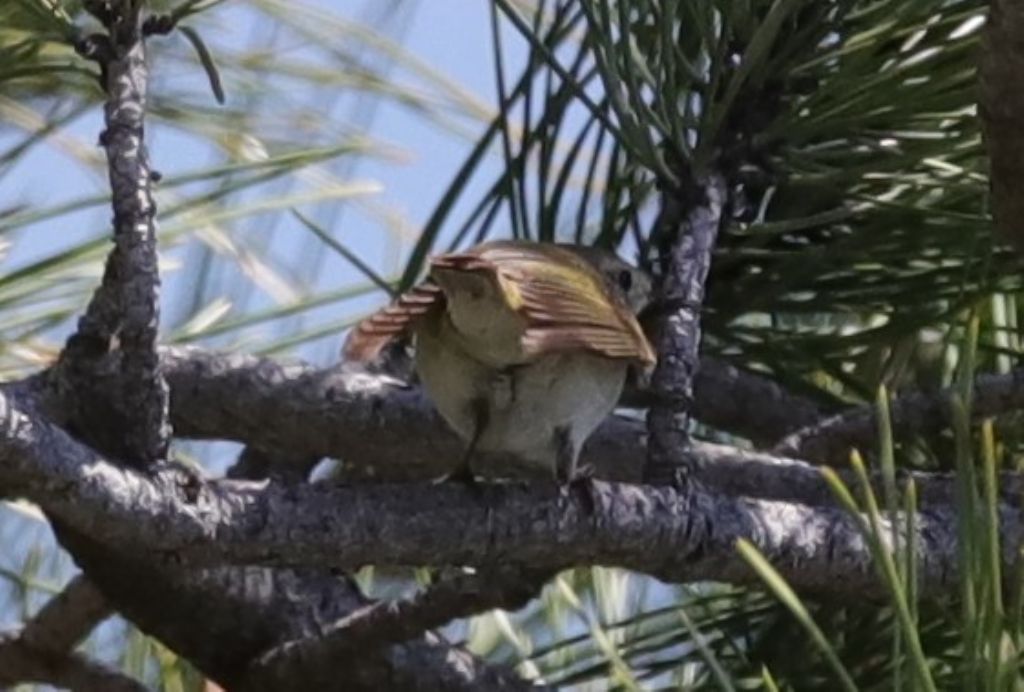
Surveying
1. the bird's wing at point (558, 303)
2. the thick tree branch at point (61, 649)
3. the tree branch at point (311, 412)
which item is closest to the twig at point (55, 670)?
the thick tree branch at point (61, 649)

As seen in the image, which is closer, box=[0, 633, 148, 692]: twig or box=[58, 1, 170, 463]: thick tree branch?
box=[58, 1, 170, 463]: thick tree branch

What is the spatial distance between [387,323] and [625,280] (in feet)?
0.49

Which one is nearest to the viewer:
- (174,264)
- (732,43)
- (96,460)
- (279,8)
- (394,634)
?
(96,460)

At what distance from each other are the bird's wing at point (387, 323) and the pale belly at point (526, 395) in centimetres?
4

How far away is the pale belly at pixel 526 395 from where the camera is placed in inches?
34.3

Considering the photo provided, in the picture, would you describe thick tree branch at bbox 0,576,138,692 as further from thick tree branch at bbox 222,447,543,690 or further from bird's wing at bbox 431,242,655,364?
bird's wing at bbox 431,242,655,364

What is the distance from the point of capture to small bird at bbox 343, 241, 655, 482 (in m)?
0.82

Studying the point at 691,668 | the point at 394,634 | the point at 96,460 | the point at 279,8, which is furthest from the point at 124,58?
the point at 279,8

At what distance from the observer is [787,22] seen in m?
0.89

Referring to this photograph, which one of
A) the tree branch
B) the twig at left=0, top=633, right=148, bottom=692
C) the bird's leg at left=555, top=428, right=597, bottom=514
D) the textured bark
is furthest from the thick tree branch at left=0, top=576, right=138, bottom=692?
the textured bark

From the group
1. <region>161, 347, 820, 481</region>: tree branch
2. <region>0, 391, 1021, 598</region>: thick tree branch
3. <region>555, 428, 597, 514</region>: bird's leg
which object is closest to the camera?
<region>0, 391, 1021, 598</region>: thick tree branch

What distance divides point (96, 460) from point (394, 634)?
→ 0.21m

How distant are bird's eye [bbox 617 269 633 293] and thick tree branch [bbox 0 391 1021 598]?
182 mm

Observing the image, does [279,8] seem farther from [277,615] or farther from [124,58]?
[124,58]
